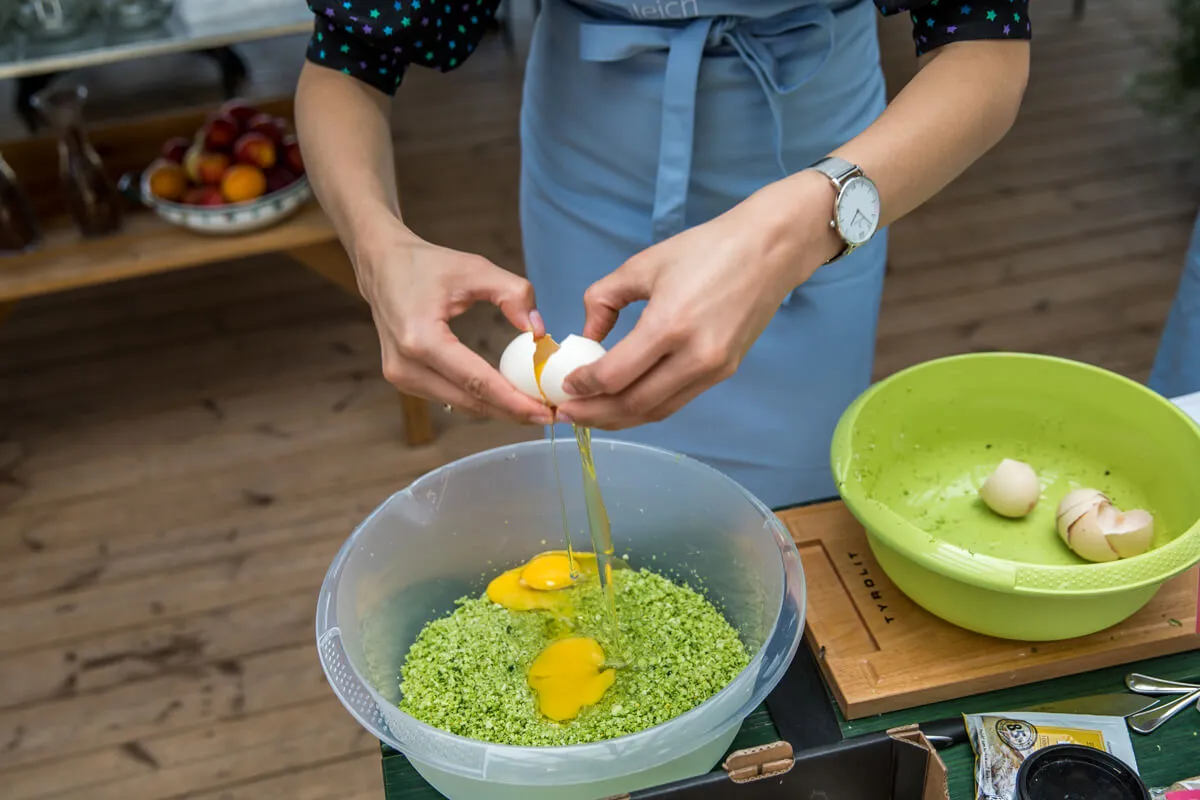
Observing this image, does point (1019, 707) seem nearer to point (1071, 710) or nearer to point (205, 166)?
point (1071, 710)

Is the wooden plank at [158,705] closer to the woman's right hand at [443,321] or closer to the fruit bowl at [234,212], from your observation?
the fruit bowl at [234,212]

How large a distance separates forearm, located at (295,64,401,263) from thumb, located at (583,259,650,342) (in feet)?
0.71

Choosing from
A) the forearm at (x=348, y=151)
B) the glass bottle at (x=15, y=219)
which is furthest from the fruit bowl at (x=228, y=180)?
the forearm at (x=348, y=151)

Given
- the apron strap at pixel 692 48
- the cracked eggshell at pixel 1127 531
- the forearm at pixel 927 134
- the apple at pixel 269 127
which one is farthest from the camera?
the apple at pixel 269 127

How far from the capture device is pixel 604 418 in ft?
2.72

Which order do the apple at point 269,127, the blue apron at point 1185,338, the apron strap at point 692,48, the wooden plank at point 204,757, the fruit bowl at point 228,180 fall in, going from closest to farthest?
the apron strap at point 692,48
the blue apron at point 1185,338
the wooden plank at point 204,757
the fruit bowl at point 228,180
the apple at point 269,127

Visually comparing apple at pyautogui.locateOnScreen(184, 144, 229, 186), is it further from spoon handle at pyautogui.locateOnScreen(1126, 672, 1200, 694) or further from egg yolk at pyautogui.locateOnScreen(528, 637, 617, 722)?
spoon handle at pyautogui.locateOnScreen(1126, 672, 1200, 694)

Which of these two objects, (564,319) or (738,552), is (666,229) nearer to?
(564,319)

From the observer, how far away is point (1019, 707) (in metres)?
0.95

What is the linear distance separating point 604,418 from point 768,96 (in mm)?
482

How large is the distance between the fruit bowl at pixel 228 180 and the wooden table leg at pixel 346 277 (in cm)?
10

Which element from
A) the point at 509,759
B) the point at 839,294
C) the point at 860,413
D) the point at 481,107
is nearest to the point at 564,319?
the point at 839,294

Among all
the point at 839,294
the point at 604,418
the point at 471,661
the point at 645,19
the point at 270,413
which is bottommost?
the point at 270,413

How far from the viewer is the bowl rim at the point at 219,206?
2.26m
